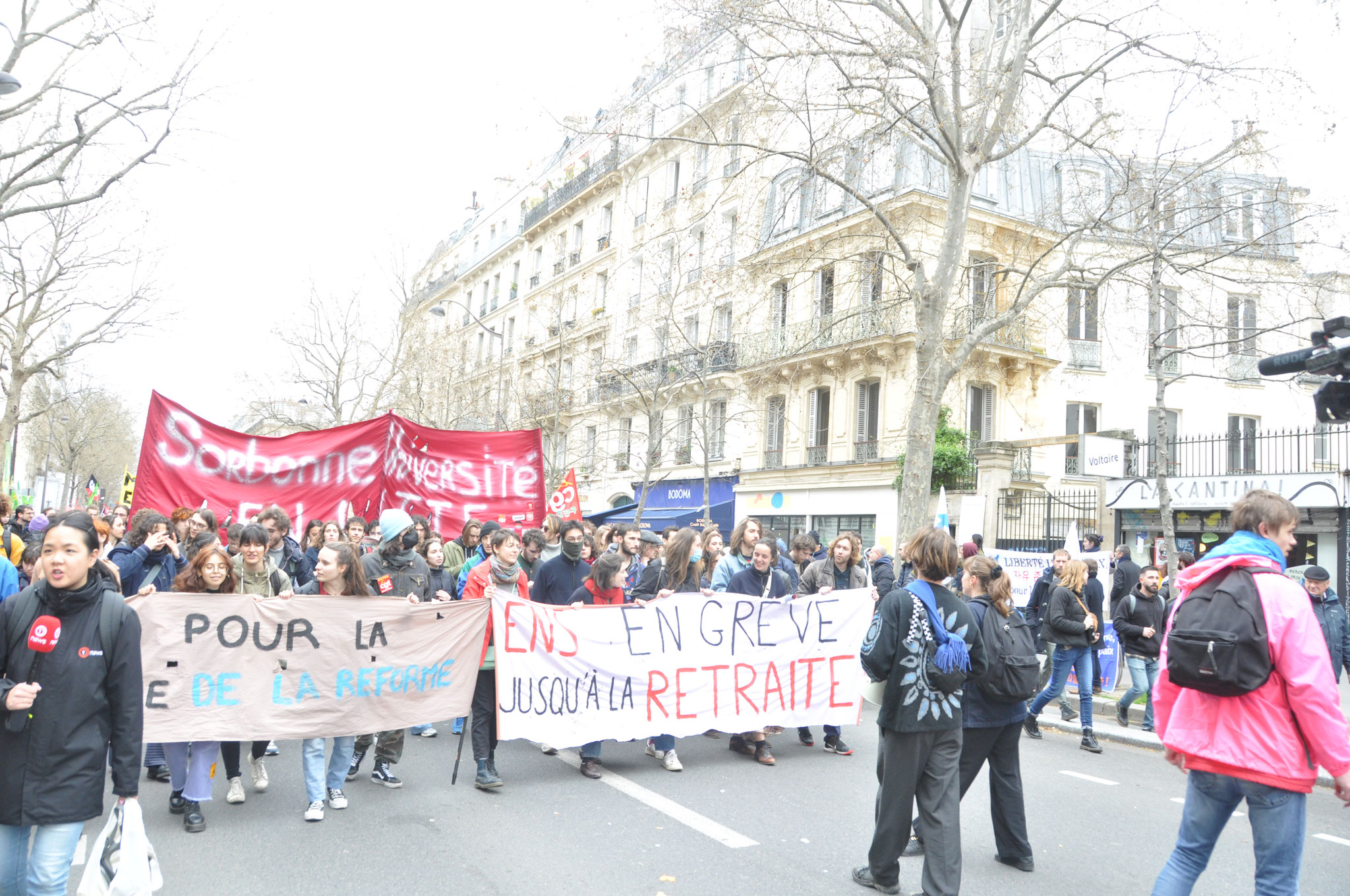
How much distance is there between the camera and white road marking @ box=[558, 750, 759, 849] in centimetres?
554

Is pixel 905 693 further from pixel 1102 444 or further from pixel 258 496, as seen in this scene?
pixel 1102 444

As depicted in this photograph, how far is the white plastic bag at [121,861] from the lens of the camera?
337 cm

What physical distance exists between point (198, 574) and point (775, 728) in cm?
486

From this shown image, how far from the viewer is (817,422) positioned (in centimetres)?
2820

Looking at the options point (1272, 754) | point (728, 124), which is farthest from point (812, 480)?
point (1272, 754)

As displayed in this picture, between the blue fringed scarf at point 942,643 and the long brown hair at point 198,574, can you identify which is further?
the long brown hair at point 198,574

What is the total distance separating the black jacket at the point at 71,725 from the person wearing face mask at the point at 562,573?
408 cm

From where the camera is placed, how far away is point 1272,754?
11.6 ft

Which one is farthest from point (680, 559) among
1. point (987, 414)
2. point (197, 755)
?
point (987, 414)

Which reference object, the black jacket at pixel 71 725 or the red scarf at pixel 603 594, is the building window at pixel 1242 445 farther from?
the black jacket at pixel 71 725

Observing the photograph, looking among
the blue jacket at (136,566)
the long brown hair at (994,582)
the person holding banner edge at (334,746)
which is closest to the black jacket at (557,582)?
the person holding banner edge at (334,746)

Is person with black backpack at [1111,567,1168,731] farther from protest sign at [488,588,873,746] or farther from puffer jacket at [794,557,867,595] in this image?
protest sign at [488,588,873,746]

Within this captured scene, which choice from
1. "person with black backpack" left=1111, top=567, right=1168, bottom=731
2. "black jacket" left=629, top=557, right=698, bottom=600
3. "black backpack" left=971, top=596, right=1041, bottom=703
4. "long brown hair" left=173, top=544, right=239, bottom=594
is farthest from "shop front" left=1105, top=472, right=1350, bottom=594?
"long brown hair" left=173, top=544, right=239, bottom=594

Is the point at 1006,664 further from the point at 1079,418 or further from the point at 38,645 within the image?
the point at 1079,418
